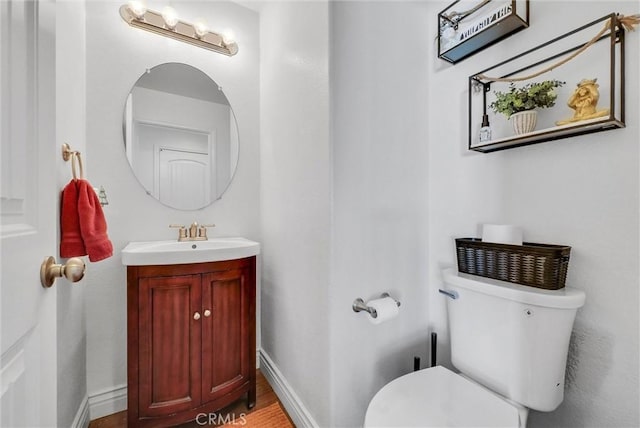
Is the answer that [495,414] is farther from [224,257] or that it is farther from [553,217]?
[224,257]

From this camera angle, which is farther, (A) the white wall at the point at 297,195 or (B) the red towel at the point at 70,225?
(A) the white wall at the point at 297,195

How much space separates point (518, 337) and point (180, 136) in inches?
74.6

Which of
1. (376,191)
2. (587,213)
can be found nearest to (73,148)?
(376,191)

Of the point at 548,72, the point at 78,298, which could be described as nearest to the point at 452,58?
the point at 548,72

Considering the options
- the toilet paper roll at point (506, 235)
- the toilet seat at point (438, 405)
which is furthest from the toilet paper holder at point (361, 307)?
the toilet paper roll at point (506, 235)

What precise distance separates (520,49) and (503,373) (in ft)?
4.06

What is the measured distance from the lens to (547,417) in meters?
1.02

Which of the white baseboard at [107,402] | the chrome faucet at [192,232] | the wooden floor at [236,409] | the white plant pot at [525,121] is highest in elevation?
the white plant pot at [525,121]

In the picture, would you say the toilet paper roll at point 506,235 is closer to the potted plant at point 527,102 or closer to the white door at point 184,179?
the potted plant at point 527,102

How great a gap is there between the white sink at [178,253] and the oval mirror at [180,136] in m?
0.27

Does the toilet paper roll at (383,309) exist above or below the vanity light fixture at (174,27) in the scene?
below

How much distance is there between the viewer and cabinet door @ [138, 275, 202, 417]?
→ 1.19 metres

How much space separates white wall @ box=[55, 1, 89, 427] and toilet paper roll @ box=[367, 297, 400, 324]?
120cm

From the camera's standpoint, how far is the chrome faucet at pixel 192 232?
1.56m
